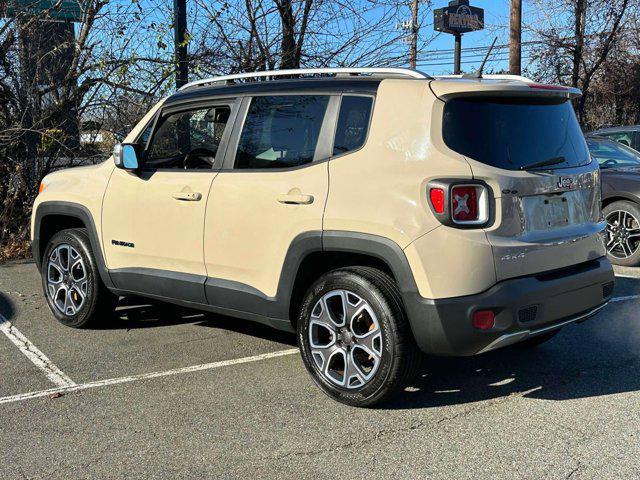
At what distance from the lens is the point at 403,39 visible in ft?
32.2

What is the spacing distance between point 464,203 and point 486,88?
2.23 ft

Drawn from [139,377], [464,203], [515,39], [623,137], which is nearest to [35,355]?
[139,377]

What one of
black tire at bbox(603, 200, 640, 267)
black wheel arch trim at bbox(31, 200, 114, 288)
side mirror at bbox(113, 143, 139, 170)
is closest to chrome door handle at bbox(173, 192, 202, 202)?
side mirror at bbox(113, 143, 139, 170)

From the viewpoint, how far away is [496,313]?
12.0 feet

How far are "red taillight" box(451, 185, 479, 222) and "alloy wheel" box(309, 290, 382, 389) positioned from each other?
Answer: 28.2 inches

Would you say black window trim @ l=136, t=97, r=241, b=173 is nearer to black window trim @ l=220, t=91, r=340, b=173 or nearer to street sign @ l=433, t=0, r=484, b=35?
black window trim @ l=220, t=91, r=340, b=173

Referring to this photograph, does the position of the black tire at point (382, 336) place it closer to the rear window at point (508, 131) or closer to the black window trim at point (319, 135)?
the black window trim at point (319, 135)

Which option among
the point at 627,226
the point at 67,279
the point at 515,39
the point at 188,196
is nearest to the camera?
the point at 188,196

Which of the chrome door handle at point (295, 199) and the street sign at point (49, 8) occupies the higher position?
the street sign at point (49, 8)

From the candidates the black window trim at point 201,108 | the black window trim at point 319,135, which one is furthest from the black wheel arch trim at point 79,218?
the black window trim at point 319,135

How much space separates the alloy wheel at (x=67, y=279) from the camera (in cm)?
568

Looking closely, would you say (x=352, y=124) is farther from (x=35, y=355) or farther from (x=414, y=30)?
(x=414, y=30)

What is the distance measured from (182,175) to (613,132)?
7.32 meters

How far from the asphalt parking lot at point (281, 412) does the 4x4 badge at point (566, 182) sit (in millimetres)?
1249
